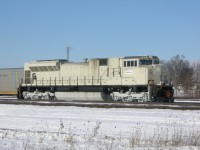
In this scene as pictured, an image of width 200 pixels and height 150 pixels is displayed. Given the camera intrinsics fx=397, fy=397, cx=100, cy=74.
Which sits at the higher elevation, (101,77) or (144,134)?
(101,77)

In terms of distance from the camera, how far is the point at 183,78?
7006cm

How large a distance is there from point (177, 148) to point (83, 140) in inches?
98.5

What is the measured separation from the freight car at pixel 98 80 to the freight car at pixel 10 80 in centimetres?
481

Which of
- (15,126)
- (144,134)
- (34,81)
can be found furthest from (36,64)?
(144,134)

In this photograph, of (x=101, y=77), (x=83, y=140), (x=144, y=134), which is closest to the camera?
(x=83, y=140)

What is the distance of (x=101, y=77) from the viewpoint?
30531 millimetres

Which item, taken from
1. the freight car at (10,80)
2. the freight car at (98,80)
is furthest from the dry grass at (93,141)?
the freight car at (10,80)

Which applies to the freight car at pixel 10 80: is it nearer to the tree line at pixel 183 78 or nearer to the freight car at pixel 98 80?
the freight car at pixel 98 80

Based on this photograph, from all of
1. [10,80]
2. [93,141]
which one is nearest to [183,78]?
[10,80]

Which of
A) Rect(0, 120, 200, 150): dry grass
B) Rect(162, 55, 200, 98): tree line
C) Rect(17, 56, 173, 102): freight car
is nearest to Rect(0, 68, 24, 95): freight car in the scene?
Rect(17, 56, 173, 102): freight car

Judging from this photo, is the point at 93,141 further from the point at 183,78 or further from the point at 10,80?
the point at 183,78

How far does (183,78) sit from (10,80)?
37.3m

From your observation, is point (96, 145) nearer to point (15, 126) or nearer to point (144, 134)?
point (144, 134)

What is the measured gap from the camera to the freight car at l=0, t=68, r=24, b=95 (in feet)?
132
